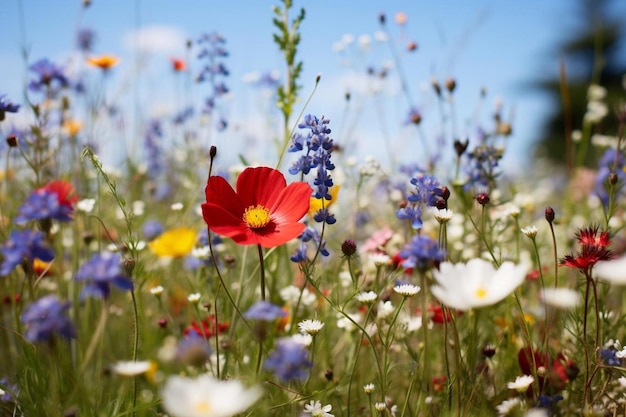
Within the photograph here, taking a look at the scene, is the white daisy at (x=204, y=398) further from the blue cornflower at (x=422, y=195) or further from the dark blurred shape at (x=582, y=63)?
the dark blurred shape at (x=582, y=63)

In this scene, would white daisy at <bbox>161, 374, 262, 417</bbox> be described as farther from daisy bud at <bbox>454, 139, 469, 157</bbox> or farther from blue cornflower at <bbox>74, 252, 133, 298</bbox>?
daisy bud at <bbox>454, 139, 469, 157</bbox>

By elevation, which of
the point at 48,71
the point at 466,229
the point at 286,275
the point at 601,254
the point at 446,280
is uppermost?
the point at 48,71

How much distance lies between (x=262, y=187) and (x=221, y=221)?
0.48 feet

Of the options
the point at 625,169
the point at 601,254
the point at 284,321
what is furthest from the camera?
the point at 625,169

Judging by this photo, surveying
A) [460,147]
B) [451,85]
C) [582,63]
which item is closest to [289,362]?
[460,147]

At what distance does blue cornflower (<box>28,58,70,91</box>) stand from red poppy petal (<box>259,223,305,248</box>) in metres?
1.28

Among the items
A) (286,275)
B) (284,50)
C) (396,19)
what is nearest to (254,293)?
(286,275)

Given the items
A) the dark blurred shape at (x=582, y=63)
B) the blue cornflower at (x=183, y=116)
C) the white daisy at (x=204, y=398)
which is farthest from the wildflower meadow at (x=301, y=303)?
the dark blurred shape at (x=582, y=63)

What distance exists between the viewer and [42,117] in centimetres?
178

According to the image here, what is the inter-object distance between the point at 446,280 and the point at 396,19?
2269mm

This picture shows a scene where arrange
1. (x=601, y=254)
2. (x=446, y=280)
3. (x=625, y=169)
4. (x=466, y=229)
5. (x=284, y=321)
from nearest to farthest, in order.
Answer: (x=446, y=280)
(x=601, y=254)
(x=284, y=321)
(x=625, y=169)
(x=466, y=229)

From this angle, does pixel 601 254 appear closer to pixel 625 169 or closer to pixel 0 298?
pixel 625 169

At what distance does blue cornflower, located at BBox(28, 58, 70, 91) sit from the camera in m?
2.05

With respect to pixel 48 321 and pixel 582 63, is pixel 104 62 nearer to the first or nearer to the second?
pixel 48 321
